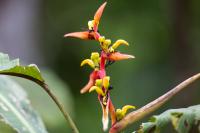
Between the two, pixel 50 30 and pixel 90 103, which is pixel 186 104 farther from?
pixel 50 30

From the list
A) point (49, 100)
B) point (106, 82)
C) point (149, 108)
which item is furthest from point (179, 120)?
point (49, 100)

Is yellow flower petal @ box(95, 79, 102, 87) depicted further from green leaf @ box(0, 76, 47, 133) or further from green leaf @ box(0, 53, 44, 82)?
green leaf @ box(0, 76, 47, 133)

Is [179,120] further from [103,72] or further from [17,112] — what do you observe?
[17,112]

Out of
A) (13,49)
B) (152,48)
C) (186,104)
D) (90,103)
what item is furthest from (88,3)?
(186,104)

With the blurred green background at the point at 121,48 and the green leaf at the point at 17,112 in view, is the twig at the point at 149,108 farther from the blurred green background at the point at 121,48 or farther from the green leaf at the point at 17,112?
the blurred green background at the point at 121,48

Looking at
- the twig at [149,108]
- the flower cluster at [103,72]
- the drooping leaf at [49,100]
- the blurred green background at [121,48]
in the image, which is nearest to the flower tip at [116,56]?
the flower cluster at [103,72]
